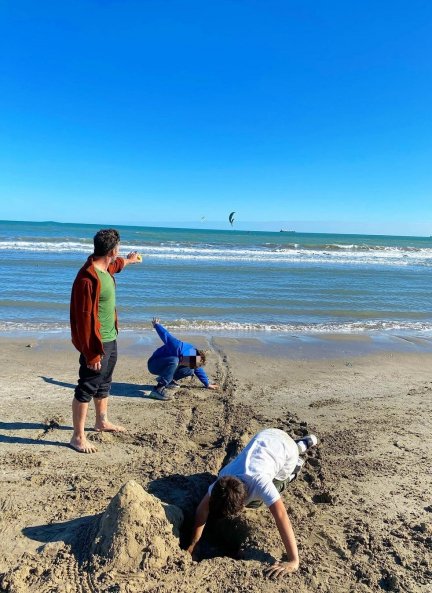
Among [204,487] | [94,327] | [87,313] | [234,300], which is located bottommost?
[204,487]

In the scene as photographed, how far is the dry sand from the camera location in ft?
8.80

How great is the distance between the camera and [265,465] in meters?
3.18

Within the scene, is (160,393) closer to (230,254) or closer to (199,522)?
(199,522)

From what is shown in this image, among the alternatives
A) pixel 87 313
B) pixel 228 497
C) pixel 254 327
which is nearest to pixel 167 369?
pixel 87 313

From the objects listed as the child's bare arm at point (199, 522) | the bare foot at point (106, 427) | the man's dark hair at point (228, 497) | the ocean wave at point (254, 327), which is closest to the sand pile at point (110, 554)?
the child's bare arm at point (199, 522)

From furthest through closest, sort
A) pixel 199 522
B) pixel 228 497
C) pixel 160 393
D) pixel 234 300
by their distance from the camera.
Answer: pixel 234 300 < pixel 160 393 < pixel 199 522 < pixel 228 497

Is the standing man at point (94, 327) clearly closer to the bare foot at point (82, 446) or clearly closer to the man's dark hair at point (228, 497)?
the bare foot at point (82, 446)

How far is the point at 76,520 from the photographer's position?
3094 millimetres

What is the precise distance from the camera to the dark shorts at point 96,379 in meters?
4.07

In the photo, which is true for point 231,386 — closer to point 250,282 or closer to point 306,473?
point 306,473

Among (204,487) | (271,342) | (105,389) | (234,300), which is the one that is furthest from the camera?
(234,300)

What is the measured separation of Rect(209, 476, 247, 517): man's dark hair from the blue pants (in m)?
2.90

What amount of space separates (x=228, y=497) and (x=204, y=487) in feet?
2.99

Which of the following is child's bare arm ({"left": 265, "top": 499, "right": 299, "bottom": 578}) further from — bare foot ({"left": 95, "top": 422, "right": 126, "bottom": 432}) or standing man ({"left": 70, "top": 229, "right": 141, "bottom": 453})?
bare foot ({"left": 95, "top": 422, "right": 126, "bottom": 432})
